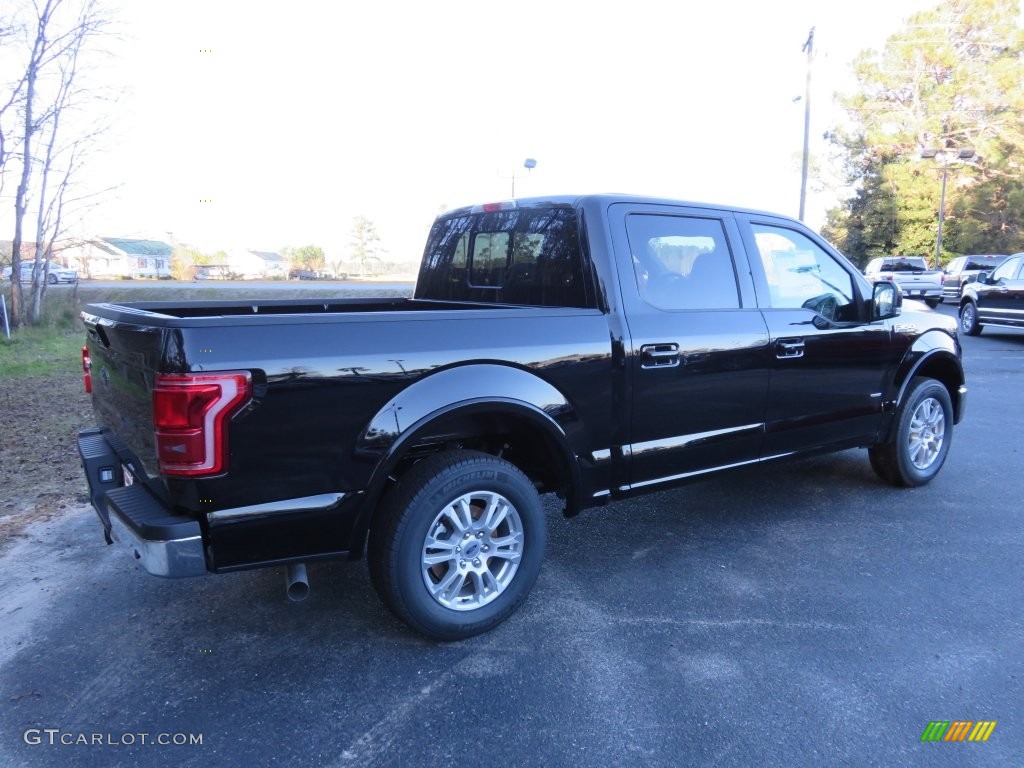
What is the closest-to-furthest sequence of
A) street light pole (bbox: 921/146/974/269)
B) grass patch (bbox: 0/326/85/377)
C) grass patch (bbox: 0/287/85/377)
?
grass patch (bbox: 0/326/85/377)
grass patch (bbox: 0/287/85/377)
street light pole (bbox: 921/146/974/269)

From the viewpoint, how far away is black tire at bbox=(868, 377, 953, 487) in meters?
5.03

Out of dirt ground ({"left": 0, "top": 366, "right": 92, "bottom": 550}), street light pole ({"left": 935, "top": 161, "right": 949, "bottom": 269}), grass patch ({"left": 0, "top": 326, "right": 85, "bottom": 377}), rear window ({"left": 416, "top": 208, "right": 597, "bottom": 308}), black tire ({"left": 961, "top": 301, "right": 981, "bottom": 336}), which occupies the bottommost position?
dirt ground ({"left": 0, "top": 366, "right": 92, "bottom": 550})

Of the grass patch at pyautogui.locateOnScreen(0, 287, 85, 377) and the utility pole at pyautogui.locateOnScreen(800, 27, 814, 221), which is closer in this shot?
the grass patch at pyautogui.locateOnScreen(0, 287, 85, 377)

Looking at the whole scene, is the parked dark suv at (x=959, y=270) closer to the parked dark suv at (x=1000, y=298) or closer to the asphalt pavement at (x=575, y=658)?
the parked dark suv at (x=1000, y=298)

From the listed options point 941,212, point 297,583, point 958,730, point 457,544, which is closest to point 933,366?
point 958,730

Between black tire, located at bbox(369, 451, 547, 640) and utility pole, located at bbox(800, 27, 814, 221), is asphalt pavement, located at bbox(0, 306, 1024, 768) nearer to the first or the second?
black tire, located at bbox(369, 451, 547, 640)

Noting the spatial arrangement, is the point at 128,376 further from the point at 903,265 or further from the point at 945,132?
the point at 945,132

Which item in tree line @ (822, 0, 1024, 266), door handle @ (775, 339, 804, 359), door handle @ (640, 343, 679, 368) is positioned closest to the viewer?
door handle @ (640, 343, 679, 368)

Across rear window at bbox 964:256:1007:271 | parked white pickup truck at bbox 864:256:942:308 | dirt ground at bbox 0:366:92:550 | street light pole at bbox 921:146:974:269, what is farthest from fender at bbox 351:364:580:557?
street light pole at bbox 921:146:974:269

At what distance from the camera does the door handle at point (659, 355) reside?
3559 millimetres

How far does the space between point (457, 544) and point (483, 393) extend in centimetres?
66

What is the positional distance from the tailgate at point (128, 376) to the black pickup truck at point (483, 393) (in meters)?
0.02

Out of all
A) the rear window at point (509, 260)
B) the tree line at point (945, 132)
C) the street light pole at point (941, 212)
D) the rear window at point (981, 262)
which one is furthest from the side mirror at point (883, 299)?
the tree line at point (945, 132)

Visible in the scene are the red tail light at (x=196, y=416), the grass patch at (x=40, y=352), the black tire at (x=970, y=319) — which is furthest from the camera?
the black tire at (x=970, y=319)
